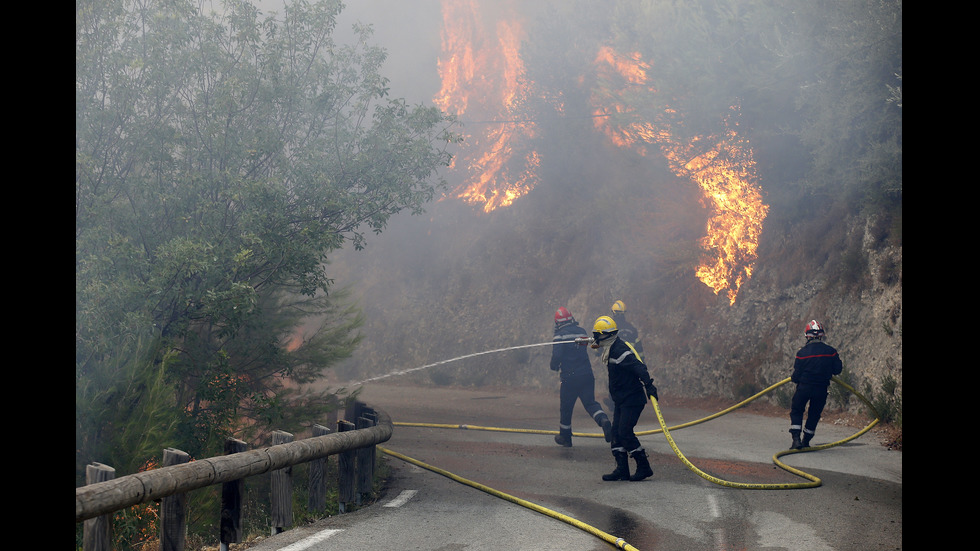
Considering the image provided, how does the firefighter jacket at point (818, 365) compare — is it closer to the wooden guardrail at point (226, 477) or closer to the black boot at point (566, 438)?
the black boot at point (566, 438)

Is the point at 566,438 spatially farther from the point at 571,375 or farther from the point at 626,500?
the point at 626,500

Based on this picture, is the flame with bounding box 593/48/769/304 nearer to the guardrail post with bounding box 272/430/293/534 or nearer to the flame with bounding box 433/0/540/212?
the flame with bounding box 433/0/540/212

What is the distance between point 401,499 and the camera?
8016 millimetres

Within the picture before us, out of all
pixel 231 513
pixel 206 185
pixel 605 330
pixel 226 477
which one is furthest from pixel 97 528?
pixel 206 185

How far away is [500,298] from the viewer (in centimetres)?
2772

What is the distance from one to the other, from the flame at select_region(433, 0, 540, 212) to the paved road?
1936 centimetres

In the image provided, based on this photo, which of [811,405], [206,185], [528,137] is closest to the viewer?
[206,185]

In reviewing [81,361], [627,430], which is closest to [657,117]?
[627,430]

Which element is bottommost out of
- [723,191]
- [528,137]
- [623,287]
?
[623,287]

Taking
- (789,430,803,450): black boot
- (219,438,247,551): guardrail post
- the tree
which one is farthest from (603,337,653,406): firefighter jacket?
(219,438,247,551): guardrail post

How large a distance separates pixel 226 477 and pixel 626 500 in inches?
163

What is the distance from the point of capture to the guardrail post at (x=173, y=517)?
5367 mm

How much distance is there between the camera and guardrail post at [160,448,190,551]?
211 inches
